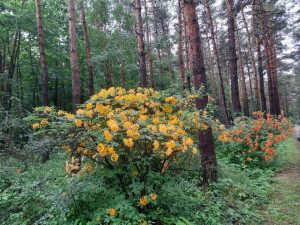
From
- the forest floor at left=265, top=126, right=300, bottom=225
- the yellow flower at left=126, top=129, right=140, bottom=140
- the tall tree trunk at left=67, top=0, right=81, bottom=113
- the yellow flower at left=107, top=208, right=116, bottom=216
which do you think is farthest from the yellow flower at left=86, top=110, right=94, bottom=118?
the tall tree trunk at left=67, top=0, right=81, bottom=113

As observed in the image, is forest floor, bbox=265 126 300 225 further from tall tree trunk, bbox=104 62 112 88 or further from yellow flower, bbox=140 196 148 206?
tall tree trunk, bbox=104 62 112 88

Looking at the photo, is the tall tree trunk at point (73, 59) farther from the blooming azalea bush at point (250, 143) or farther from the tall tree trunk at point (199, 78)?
the blooming azalea bush at point (250, 143)

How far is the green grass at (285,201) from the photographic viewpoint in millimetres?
2977

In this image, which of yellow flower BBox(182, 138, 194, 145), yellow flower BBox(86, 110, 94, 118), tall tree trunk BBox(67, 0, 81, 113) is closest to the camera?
yellow flower BBox(182, 138, 194, 145)

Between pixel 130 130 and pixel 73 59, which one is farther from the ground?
pixel 73 59

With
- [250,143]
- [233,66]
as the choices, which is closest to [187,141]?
[250,143]

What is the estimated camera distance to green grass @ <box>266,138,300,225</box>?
9.77ft

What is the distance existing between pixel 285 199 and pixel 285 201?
0.20 ft

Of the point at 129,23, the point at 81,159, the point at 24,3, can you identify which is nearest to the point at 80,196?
the point at 81,159

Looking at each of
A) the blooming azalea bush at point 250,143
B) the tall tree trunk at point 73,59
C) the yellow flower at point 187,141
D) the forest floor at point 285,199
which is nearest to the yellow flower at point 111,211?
the yellow flower at point 187,141

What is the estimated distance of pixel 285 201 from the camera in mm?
3506

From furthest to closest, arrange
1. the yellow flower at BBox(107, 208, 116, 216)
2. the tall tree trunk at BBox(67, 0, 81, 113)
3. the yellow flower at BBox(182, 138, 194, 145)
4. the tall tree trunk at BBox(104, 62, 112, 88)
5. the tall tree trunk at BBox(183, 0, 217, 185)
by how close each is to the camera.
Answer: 1. the tall tree trunk at BBox(104, 62, 112, 88)
2. the tall tree trunk at BBox(67, 0, 81, 113)
3. the tall tree trunk at BBox(183, 0, 217, 185)
4. the yellow flower at BBox(182, 138, 194, 145)
5. the yellow flower at BBox(107, 208, 116, 216)

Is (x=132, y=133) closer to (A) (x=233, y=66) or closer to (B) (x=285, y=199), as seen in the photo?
(B) (x=285, y=199)

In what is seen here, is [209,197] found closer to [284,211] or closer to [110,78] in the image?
[284,211]
